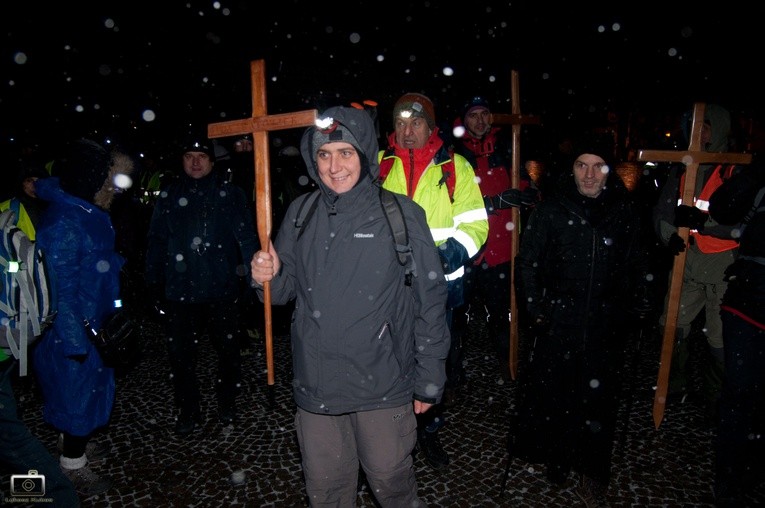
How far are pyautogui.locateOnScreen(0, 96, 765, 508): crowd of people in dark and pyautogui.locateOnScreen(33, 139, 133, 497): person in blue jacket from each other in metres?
0.01

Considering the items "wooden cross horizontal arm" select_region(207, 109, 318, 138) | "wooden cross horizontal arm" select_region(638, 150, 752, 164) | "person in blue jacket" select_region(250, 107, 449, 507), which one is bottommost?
"person in blue jacket" select_region(250, 107, 449, 507)

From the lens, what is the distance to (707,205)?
3898 mm

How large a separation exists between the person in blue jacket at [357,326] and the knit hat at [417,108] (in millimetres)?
1023

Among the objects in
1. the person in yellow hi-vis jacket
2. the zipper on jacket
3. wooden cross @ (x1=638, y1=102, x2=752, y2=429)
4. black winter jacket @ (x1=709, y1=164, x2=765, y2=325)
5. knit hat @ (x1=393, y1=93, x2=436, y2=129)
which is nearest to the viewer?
the zipper on jacket

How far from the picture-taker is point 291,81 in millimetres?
11047

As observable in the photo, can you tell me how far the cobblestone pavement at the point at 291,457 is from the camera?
10.6 ft

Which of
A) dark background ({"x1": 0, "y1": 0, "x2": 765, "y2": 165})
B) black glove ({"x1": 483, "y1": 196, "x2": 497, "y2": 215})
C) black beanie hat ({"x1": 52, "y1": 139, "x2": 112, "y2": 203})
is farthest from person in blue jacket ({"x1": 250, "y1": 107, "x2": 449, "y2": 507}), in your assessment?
dark background ({"x1": 0, "y1": 0, "x2": 765, "y2": 165})

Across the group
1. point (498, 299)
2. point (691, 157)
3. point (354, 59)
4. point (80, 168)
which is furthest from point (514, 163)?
point (354, 59)

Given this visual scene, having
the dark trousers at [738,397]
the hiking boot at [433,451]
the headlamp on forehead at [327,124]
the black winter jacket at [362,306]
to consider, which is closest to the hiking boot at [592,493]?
the dark trousers at [738,397]

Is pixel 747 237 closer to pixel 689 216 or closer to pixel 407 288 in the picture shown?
pixel 689 216

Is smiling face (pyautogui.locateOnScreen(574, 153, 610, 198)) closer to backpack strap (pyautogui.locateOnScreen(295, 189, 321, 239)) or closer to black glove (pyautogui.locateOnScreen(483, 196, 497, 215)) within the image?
black glove (pyautogui.locateOnScreen(483, 196, 497, 215))

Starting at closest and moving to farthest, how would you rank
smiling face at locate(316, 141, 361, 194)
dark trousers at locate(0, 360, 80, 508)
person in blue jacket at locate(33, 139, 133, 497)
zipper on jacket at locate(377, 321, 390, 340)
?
zipper on jacket at locate(377, 321, 390, 340), smiling face at locate(316, 141, 361, 194), dark trousers at locate(0, 360, 80, 508), person in blue jacket at locate(33, 139, 133, 497)

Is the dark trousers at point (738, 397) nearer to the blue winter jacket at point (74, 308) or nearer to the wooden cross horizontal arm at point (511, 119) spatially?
the wooden cross horizontal arm at point (511, 119)

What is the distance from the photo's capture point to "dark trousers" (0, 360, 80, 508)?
8.20 feet
